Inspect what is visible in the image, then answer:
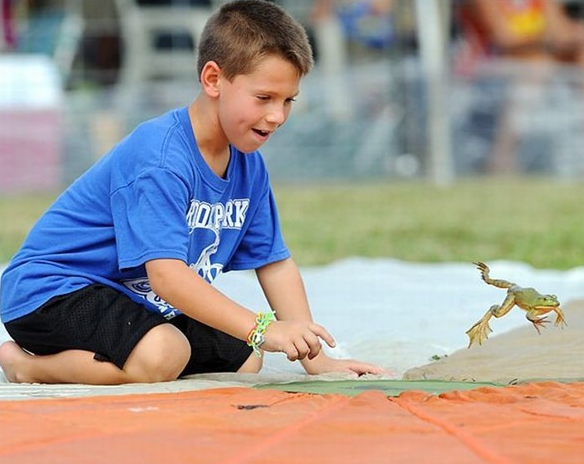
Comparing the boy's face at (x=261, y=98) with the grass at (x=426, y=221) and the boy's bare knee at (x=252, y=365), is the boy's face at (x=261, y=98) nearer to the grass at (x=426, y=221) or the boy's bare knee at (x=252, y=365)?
the boy's bare knee at (x=252, y=365)

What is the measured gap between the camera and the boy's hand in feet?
6.56

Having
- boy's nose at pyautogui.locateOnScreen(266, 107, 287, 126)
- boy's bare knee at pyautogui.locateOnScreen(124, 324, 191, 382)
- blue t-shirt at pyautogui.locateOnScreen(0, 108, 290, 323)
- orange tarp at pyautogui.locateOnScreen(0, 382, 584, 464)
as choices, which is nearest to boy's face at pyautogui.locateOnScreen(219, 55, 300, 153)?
boy's nose at pyautogui.locateOnScreen(266, 107, 287, 126)

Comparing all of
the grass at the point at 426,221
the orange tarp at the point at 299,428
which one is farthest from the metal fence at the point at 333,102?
the orange tarp at the point at 299,428

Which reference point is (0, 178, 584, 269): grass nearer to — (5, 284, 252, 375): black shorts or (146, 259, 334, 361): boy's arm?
(5, 284, 252, 375): black shorts

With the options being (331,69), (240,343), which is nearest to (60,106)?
(331,69)

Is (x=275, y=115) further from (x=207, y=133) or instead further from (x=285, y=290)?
(x=285, y=290)

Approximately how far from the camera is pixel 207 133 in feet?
7.34

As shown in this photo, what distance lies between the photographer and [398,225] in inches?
227

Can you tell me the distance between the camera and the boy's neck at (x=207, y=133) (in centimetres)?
223

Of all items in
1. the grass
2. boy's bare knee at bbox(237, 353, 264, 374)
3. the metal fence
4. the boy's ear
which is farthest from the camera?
the metal fence

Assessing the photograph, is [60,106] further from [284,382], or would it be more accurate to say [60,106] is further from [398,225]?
[284,382]

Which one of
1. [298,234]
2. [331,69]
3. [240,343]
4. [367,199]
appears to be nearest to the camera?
[240,343]

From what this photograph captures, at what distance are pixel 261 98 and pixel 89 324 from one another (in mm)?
494

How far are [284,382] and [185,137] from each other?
457 mm
